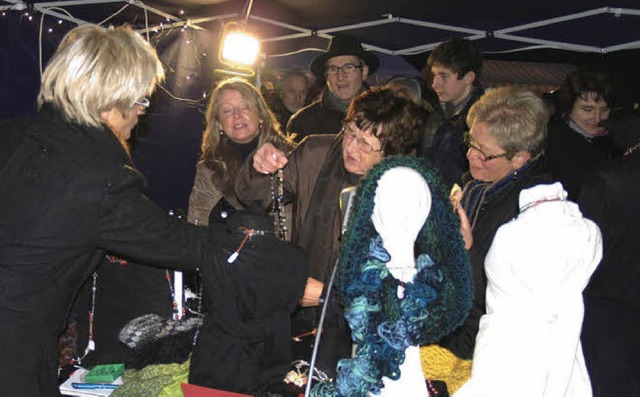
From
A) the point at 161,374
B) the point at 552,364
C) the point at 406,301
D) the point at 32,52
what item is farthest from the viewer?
the point at 32,52

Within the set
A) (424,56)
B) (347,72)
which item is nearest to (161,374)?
(347,72)

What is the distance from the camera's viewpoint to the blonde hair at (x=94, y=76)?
1.77 meters

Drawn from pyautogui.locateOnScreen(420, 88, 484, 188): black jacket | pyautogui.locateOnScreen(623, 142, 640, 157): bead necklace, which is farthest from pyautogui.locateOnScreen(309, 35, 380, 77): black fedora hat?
pyautogui.locateOnScreen(623, 142, 640, 157): bead necklace

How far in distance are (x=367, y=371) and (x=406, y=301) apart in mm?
191

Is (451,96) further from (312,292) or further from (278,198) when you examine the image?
(312,292)

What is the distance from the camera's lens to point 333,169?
8.26 feet

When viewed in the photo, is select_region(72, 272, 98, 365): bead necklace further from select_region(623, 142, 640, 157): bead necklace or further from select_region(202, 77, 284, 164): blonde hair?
select_region(623, 142, 640, 157): bead necklace

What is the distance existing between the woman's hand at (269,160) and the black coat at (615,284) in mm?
1057

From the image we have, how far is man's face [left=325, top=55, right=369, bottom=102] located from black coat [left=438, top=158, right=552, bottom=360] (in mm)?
1504

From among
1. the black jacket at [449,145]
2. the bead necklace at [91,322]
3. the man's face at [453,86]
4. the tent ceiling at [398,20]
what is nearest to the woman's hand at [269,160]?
the bead necklace at [91,322]

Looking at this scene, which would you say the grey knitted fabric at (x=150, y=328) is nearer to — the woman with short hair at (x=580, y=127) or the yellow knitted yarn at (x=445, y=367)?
the yellow knitted yarn at (x=445, y=367)

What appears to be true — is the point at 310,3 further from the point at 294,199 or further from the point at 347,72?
the point at 294,199

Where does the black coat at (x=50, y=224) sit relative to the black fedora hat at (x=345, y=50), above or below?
below

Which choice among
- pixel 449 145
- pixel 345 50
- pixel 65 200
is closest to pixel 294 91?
pixel 345 50
